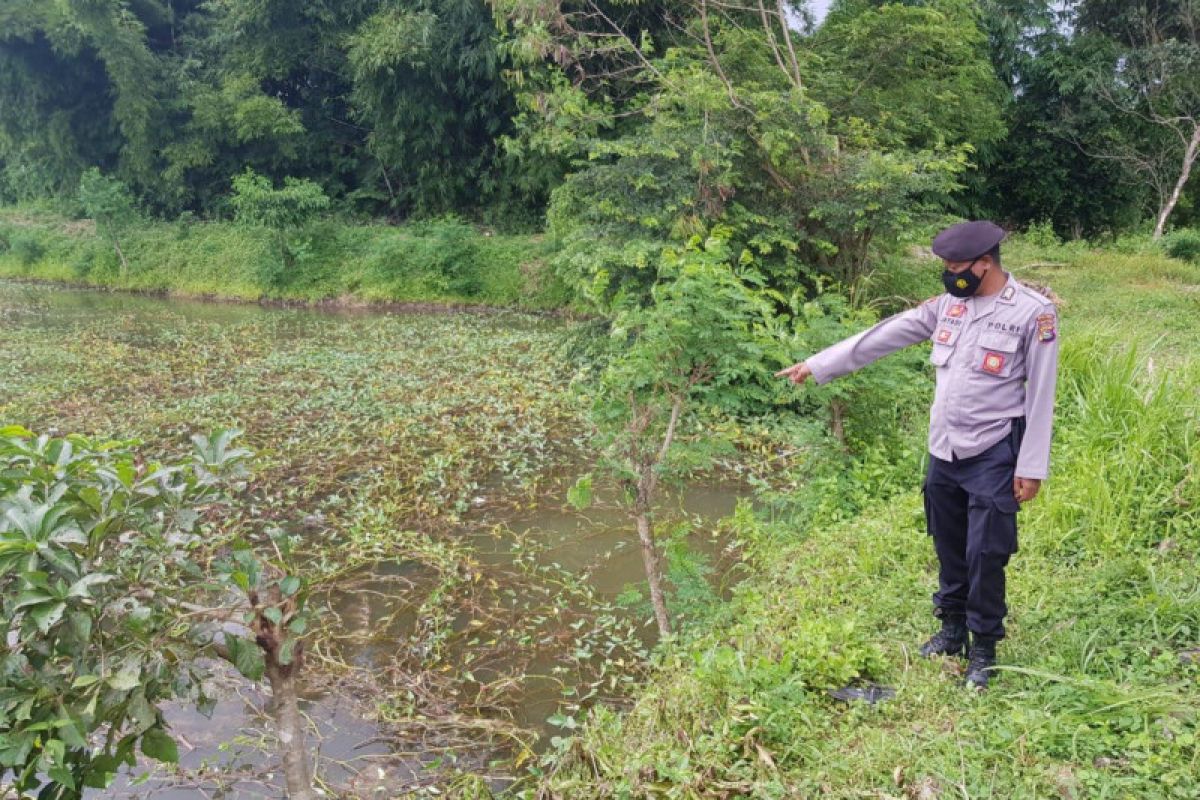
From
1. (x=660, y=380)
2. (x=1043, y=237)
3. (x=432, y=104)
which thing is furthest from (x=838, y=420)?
(x=432, y=104)

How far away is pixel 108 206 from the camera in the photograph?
17422 millimetres

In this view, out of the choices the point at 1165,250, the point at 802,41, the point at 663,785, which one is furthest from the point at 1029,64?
the point at 663,785

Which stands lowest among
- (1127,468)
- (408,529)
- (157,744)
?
(408,529)

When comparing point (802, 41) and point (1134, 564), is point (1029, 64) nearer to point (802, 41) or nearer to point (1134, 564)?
point (802, 41)

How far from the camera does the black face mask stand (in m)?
2.50

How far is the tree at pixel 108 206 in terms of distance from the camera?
685 inches

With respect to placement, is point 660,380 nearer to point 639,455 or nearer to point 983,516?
point 639,455

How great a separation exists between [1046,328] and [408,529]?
379 centimetres

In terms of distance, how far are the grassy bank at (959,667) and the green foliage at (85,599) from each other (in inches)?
50.6

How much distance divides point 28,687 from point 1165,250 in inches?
608

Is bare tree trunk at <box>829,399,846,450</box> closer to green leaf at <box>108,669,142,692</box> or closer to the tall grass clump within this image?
the tall grass clump

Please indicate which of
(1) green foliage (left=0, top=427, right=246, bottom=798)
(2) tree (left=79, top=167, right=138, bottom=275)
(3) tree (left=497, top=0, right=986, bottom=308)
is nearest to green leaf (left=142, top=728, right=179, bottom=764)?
(1) green foliage (left=0, top=427, right=246, bottom=798)

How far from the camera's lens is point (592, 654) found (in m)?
3.67

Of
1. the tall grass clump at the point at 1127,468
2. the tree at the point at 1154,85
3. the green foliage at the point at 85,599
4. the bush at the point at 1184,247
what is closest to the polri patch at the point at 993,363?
the tall grass clump at the point at 1127,468
